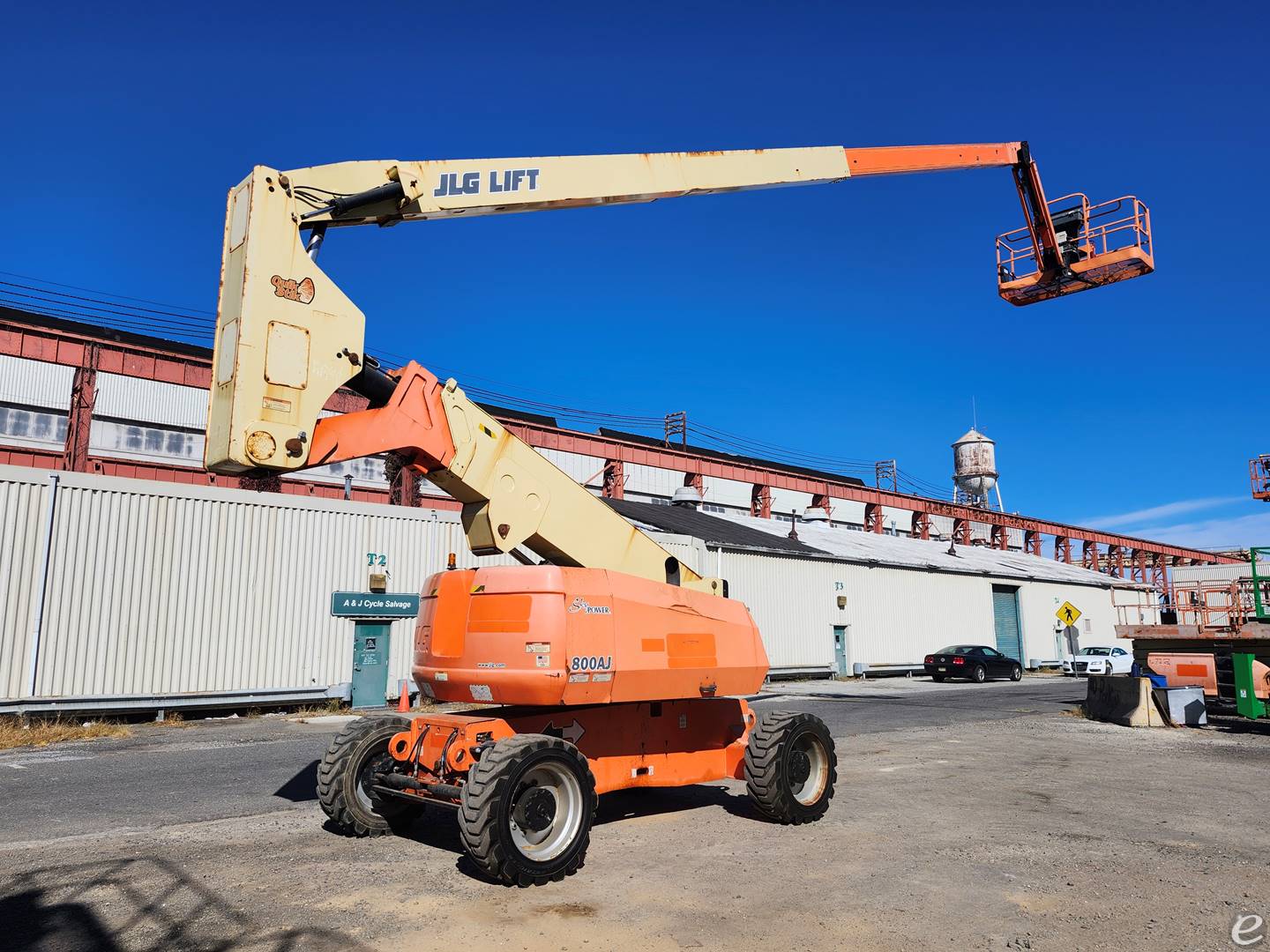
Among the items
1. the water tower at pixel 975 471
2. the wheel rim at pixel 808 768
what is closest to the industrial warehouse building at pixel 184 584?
the wheel rim at pixel 808 768

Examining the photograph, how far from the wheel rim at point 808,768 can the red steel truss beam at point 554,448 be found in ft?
86.7

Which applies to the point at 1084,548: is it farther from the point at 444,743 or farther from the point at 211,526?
the point at 444,743

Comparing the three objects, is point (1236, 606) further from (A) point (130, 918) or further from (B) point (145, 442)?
(B) point (145, 442)

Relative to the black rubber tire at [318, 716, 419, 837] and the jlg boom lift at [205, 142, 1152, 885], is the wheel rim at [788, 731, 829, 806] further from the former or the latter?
the black rubber tire at [318, 716, 419, 837]

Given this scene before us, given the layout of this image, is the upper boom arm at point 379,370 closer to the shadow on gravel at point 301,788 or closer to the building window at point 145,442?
the shadow on gravel at point 301,788

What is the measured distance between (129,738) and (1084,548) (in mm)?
75718

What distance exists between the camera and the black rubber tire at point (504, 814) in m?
5.72

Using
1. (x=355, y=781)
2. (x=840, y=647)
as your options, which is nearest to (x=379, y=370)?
(x=355, y=781)

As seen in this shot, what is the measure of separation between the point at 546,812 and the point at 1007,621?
4052cm

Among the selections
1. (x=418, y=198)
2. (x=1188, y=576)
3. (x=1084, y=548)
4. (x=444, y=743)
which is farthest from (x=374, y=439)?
(x=1084, y=548)

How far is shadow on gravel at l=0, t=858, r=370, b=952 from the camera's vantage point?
4.80 metres

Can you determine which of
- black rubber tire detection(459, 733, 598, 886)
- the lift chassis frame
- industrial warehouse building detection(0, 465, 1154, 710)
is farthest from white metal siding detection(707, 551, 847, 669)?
black rubber tire detection(459, 733, 598, 886)

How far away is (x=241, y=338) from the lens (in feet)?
18.0

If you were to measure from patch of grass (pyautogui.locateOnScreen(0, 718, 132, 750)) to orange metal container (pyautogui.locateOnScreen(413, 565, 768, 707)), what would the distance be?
33.1ft
